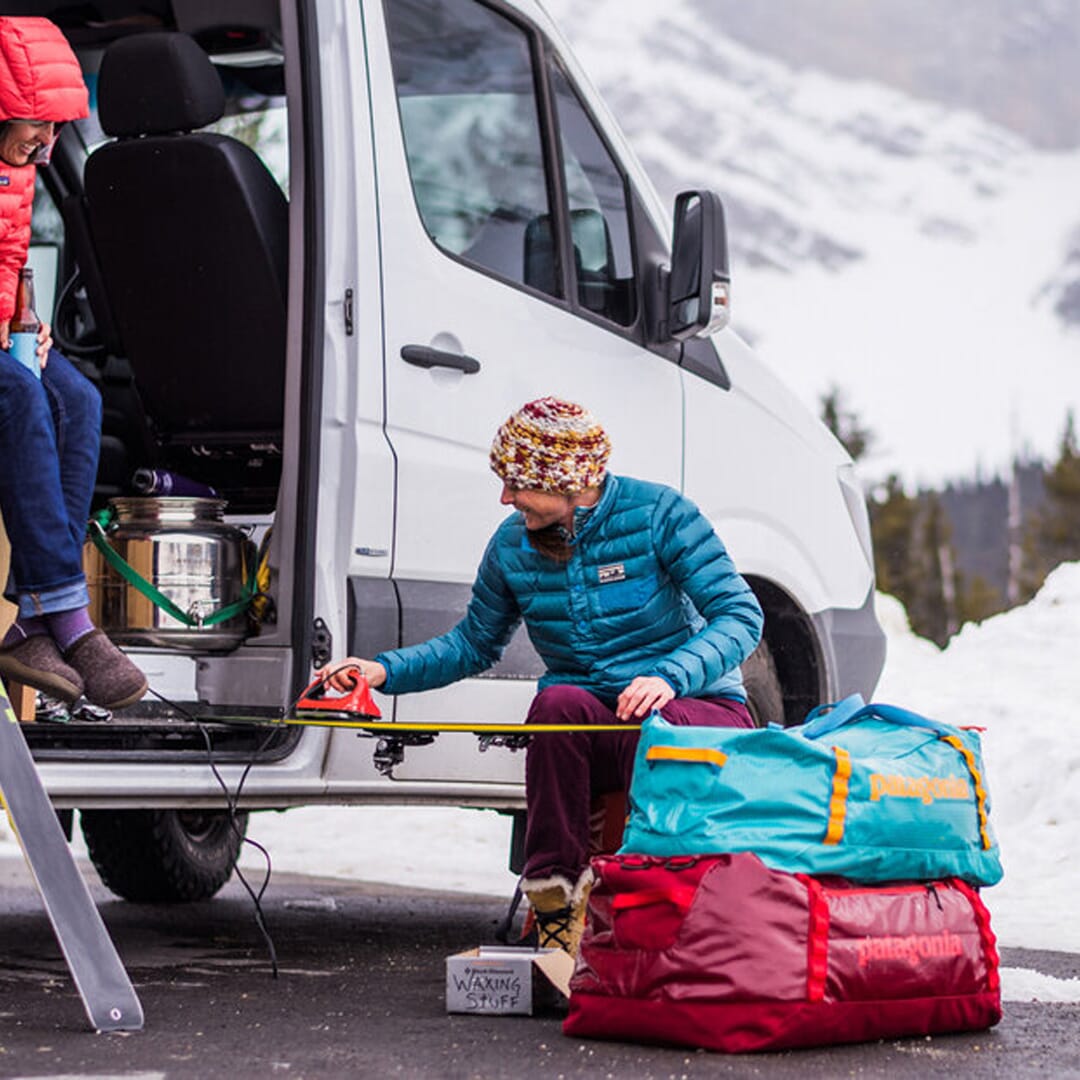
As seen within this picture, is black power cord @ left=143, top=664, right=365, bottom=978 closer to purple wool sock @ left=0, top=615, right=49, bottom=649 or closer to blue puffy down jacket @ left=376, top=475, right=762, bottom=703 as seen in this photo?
blue puffy down jacket @ left=376, top=475, right=762, bottom=703

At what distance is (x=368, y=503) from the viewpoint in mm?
4695

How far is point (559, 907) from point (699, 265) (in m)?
1.94

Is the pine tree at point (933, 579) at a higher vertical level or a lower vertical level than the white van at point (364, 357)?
lower

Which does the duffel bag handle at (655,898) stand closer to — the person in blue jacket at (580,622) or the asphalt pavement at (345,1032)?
the asphalt pavement at (345,1032)

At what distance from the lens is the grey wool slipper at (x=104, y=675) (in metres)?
4.28

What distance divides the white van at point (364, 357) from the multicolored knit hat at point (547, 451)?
0.49 meters

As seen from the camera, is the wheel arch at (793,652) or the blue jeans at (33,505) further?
the wheel arch at (793,652)

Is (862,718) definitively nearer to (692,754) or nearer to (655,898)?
(692,754)

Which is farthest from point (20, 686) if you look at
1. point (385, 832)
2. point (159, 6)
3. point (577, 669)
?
point (385, 832)

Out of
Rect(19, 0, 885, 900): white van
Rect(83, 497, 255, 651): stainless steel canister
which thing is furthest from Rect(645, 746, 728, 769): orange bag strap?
Rect(83, 497, 255, 651): stainless steel canister

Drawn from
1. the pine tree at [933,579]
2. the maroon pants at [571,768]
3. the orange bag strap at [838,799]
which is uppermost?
the orange bag strap at [838,799]

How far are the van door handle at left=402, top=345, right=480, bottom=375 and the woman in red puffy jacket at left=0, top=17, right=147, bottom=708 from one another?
33.7 inches

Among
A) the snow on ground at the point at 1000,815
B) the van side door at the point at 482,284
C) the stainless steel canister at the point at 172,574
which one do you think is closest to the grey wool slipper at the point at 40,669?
the stainless steel canister at the point at 172,574

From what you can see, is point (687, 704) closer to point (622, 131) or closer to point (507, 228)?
point (507, 228)
